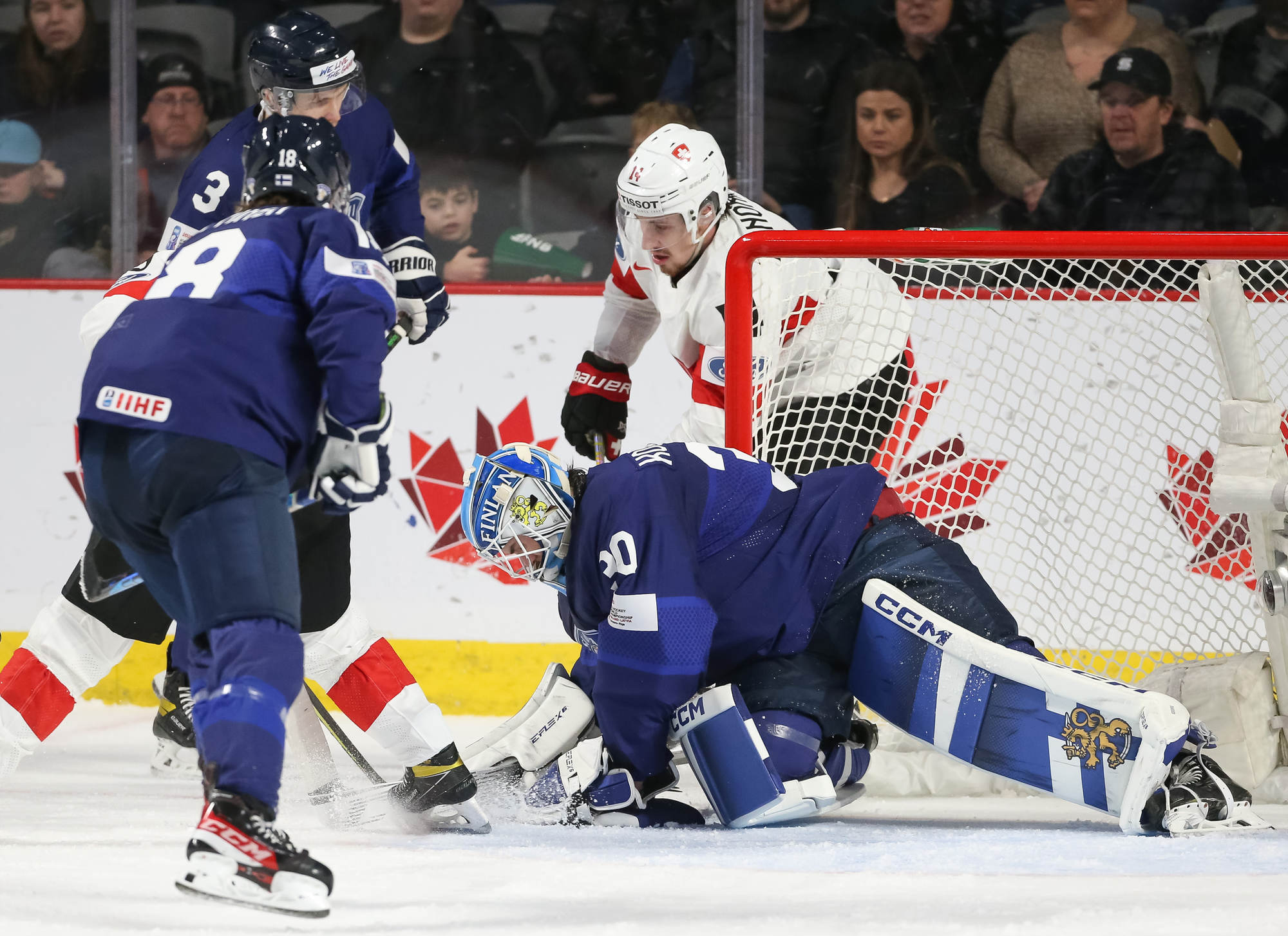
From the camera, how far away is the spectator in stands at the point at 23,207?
4512 mm

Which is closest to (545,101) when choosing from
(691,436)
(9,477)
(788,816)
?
(691,436)

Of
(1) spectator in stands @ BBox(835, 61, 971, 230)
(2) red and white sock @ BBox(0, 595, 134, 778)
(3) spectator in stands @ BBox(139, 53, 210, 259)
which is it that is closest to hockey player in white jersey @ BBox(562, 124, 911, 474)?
(1) spectator in stands @ BBox(835, 61, 971, 230)

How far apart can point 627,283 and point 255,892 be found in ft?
6.98

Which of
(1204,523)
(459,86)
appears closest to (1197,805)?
(1204,523)

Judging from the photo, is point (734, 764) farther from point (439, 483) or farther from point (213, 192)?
point (439, 483)

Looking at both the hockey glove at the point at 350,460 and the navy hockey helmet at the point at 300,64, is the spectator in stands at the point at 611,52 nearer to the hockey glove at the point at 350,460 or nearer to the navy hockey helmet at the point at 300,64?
the navy hockey helmet at the point at 300,64

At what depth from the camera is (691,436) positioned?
3.48 m

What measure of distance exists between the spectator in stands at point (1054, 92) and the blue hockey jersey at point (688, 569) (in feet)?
6.09

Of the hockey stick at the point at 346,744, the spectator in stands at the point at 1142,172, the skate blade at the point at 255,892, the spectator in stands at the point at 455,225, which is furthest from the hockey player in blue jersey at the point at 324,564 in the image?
the spectator in stands at the point at 1142,172

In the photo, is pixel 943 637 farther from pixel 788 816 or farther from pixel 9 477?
pixel 9 477

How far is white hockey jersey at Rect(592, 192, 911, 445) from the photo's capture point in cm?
334

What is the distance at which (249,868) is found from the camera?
1.78 meters

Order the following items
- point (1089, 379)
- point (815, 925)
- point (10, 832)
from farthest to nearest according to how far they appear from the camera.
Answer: point (1089, 379) < point (10, 832) < point (815, 925)

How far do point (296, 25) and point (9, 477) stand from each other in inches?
75.7
